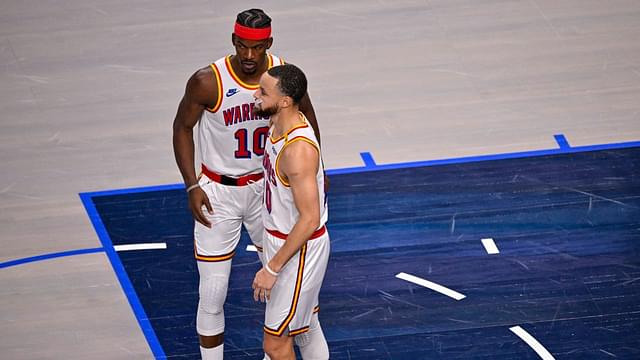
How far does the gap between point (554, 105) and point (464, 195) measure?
1.70 metres

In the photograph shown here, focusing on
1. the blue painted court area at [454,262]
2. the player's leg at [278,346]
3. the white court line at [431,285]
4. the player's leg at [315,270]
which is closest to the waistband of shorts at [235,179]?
the player's leg at [315,270]

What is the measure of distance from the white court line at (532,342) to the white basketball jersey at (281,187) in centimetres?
170

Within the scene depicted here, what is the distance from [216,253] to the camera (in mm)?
6246

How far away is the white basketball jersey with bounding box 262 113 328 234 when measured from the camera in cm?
554

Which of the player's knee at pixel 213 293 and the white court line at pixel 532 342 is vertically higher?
the player's knee at pixel 213 293

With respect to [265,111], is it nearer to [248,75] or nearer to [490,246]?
[248,75]

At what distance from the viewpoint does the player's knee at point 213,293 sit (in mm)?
6219

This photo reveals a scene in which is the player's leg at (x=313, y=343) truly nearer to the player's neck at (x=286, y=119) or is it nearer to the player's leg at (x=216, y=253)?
the player's leg at (x=216, y=253)

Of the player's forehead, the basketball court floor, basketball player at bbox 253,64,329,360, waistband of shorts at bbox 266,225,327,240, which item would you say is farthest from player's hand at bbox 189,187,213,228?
the basketball court floor

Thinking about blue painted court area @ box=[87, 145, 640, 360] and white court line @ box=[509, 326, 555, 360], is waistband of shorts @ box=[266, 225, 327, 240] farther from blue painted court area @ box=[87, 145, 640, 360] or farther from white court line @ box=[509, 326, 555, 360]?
white court line @ box=[509, 326, 555, 360]

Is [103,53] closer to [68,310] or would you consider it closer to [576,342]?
[68,310]

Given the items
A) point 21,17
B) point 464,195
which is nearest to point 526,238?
point 464,195

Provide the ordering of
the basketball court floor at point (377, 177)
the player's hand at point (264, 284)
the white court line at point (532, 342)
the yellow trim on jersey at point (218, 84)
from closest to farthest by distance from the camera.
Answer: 1. the player's hand at point (264, 284)
2. the yellow trim on jersey at point (218, 84)
3. the white court line at point (532, 342)
4. the basketball court floor at point (377, 177)

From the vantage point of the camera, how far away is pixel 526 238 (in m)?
7.85
